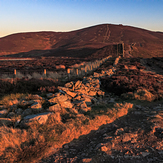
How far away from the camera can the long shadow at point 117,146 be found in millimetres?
3119

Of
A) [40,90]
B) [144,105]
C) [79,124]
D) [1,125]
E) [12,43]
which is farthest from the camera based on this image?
[12,43]

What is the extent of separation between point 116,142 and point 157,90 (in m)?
7.09

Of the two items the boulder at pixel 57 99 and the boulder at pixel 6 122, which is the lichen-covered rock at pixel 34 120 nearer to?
the boulder at pixel 6 122

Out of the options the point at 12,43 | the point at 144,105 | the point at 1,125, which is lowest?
the point at 144,105

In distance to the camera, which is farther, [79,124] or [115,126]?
[115,126]

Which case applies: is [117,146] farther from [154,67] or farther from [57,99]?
[154,67]

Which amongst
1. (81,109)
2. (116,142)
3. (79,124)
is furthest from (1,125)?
(116,142)

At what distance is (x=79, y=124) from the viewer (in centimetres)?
439

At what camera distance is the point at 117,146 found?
353 centimetres

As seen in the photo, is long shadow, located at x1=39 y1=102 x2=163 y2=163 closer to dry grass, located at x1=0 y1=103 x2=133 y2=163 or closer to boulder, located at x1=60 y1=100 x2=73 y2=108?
dry grass, located at x1=0 y1=103 x2=133 y2=163

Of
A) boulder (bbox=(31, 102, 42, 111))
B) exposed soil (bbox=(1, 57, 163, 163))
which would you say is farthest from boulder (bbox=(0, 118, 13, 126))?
exposed soil (bbox=(1, 57, 163, 163))

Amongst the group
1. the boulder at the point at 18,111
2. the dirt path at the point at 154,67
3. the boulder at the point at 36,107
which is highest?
the boulder at the point at 36,107

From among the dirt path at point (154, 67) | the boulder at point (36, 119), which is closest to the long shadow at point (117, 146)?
the boulder at point (36, 119)

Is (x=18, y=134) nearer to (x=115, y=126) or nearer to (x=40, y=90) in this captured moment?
A: (x=115, y=126)
